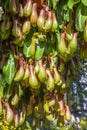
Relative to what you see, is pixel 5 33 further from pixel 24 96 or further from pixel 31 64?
pixel 24 96

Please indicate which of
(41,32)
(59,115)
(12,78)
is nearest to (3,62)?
(12,78)

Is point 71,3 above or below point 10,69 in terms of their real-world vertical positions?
above

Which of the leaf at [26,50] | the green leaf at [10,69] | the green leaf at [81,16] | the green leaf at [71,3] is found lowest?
the green leaf at [10,69]

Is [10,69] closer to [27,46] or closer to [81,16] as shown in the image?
[27,46]

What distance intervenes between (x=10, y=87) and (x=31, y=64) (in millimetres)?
125

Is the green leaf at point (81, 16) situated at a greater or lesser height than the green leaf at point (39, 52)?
greater

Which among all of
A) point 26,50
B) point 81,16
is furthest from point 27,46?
point 81,16

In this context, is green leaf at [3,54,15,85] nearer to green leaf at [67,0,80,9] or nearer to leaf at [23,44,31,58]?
leaf at [23,44,31,58]

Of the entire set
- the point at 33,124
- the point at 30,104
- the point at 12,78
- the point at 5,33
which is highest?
the point at 5,33

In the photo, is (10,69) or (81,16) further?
(10,69)

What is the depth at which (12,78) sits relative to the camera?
47.5 inches

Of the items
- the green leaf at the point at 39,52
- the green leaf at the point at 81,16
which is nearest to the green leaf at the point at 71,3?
the green leaf at the point at 81,16

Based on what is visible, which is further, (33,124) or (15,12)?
(33,124)

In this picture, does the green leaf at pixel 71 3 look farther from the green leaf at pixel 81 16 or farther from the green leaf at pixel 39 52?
the green leaf at pixel 39 52
